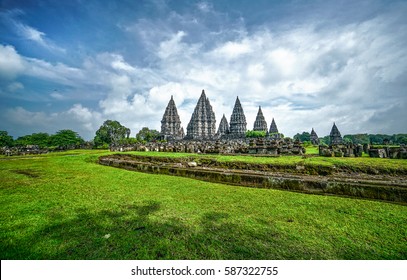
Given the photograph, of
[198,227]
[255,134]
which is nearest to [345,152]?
[198,227]

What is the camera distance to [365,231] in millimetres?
2053

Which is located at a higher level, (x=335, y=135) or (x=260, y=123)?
(x=260, y=123)

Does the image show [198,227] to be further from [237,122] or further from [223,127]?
[223,127]

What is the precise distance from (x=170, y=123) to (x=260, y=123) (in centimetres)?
2973

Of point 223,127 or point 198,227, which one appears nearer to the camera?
point 198,227

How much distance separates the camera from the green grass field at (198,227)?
1734 millimetres

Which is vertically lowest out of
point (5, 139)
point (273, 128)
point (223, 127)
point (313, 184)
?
point (313, 184)

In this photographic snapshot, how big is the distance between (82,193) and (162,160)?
4250 mm

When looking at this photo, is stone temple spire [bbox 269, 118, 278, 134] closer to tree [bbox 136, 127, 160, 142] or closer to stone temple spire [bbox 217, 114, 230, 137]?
stone temple spire [bbox 217, 114, 230, 137]

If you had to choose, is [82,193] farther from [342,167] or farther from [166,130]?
[166,130]

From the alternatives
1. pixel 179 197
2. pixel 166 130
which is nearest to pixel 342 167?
pixel 179 197

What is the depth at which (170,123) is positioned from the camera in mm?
58031

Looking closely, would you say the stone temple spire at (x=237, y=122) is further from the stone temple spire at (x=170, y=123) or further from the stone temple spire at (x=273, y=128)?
the stone temple spire at (x=170, y=123)

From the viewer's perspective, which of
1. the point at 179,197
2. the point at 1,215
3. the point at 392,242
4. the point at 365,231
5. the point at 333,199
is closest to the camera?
the point at 392,242
